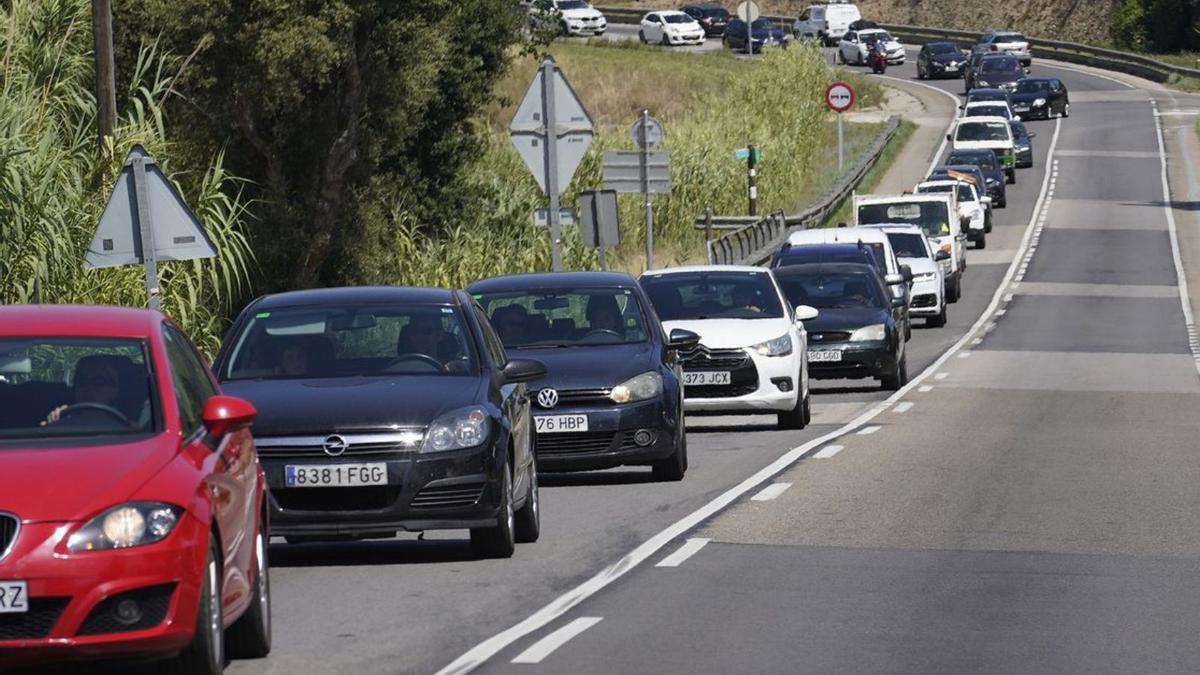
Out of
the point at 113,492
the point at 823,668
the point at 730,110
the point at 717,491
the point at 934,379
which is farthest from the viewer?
the point at 730,110

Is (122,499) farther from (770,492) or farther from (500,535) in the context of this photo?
(770,492)

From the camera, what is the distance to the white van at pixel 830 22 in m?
111

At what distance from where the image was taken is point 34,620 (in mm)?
7930

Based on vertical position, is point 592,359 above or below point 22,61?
below

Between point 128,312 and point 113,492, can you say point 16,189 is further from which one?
point 113,492

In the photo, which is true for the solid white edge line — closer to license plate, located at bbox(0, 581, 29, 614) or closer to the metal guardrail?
license plate, located at bbox(0, 581, 29, 614)

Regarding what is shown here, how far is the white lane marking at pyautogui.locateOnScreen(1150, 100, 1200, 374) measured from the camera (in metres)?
38.0

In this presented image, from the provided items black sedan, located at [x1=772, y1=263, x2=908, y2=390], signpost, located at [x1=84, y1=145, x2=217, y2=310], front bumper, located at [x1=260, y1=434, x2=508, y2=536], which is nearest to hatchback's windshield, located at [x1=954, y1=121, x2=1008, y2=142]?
black sedan, located at [x1=772, y1=263, x2=908, y2=390]

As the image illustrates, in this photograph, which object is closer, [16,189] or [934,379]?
[16,189]

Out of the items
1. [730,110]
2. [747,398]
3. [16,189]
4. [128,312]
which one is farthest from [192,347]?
Result: [730,110]

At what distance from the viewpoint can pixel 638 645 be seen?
32.6ft

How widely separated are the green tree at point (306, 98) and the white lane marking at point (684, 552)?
75.7 ft

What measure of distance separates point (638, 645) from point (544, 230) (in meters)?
33.8

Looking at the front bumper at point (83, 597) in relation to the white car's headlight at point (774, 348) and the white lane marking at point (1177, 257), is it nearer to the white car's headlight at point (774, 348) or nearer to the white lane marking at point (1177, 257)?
the white car's headlight at point (774, 348)
